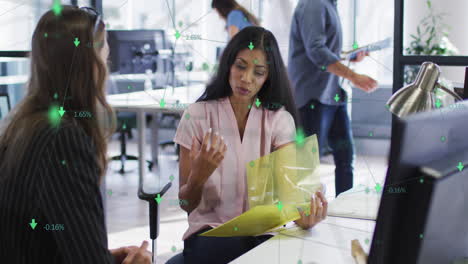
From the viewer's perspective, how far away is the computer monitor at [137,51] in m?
1.31

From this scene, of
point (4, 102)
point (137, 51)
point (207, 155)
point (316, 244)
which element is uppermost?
point (137, 51)

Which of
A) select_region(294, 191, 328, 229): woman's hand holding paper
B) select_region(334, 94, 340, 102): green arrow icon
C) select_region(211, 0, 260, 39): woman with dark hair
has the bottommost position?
select_region(294, 191, 328, 229): woman's hand holding paper

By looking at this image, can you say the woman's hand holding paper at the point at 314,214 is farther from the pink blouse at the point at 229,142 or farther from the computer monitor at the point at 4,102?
the computer monitor at the point at 4,102

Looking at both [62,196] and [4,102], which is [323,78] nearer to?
[62,196]

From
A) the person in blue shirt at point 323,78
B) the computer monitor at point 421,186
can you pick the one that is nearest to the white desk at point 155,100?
the person in blue shirt at point 323,78

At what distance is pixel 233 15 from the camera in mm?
1327

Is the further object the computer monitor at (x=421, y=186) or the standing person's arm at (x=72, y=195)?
the standing person's arm at (x=72, y=195)

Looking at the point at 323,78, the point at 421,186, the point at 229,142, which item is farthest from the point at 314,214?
the point at 421,186

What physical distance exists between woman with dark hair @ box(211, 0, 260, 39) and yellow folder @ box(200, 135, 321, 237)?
1.04 ft

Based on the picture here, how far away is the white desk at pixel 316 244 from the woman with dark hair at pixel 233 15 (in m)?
0.51

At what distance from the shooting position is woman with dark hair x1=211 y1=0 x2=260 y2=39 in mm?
1321

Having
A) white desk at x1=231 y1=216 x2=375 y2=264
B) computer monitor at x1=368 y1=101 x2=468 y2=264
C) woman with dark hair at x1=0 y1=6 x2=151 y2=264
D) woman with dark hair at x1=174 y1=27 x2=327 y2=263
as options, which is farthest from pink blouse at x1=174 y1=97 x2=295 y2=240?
computer monitor at x1=368 y1=101 x2=468 y2=264

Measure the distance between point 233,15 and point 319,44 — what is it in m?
0.25

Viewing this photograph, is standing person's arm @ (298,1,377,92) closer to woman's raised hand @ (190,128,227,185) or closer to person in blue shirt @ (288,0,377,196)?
person in blue shirt @ (288,0,377,196)
